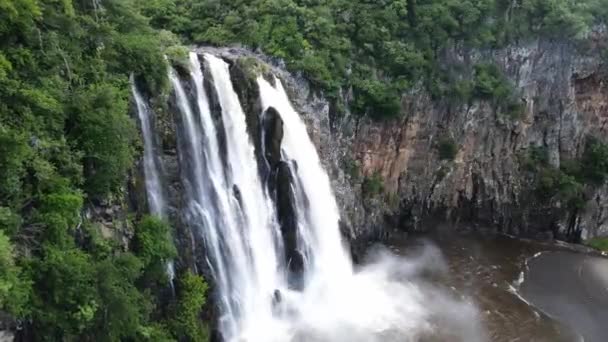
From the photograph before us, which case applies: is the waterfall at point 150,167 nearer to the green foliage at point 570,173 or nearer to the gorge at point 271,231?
the gorge at point 271,231

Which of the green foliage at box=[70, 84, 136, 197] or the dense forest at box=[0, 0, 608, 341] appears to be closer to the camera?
the dense forest at box=[0, 0, 608, 341]

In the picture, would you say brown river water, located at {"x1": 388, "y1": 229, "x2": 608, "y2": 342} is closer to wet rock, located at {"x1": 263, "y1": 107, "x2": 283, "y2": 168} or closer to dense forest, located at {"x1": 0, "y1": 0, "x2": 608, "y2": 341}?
wet rock, located at {"x1": 263, "y1": 107, "x2": 283, "y2": 168}

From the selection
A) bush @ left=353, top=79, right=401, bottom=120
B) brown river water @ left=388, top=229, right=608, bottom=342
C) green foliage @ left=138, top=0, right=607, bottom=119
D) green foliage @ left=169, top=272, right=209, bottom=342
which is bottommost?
brown river water @ left=388, top=229, right=608, bottom=342

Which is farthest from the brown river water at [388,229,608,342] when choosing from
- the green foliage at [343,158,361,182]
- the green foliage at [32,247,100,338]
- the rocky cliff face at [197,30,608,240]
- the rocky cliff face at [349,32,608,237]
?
the green foliage at [32,247,100,338]

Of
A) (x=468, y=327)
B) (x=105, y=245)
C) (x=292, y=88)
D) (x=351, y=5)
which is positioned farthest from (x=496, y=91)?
(x=105, y=245)

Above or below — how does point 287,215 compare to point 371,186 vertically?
below

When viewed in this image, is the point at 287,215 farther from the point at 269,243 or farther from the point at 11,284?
the point at 11,284

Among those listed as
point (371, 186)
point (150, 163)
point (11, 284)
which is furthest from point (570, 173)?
point (11, 284)
